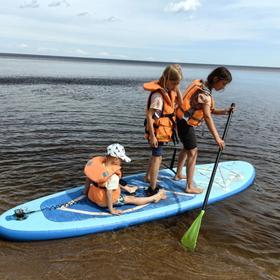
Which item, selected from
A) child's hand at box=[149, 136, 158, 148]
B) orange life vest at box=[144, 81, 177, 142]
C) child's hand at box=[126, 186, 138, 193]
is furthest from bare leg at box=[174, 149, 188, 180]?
child's hand at box=[149, 136, 158, 148]

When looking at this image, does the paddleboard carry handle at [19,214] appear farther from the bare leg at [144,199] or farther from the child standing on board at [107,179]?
the bare leg at [144,199]

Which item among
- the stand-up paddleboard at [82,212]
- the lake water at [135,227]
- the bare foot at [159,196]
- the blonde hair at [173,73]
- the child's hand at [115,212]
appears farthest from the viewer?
the bare foot at [159,196]

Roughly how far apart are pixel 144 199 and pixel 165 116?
5.29 feet

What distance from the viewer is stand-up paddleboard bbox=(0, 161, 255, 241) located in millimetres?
5293

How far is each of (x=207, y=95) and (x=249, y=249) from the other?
2718mm

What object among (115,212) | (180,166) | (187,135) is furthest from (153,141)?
(180,166)

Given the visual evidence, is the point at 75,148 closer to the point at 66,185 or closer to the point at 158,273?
the point at 66,185

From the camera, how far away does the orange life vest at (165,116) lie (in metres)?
5.88

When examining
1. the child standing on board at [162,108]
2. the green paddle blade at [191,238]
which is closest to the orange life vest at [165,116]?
the child standing on board at [162,108]

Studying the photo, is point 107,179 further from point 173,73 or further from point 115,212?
point 173,73

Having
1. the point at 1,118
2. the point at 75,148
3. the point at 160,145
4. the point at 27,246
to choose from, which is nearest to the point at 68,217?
the point at 27,246

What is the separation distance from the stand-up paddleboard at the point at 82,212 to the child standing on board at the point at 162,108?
0.81m

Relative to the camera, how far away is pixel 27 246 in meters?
5.23

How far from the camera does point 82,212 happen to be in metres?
5.83
